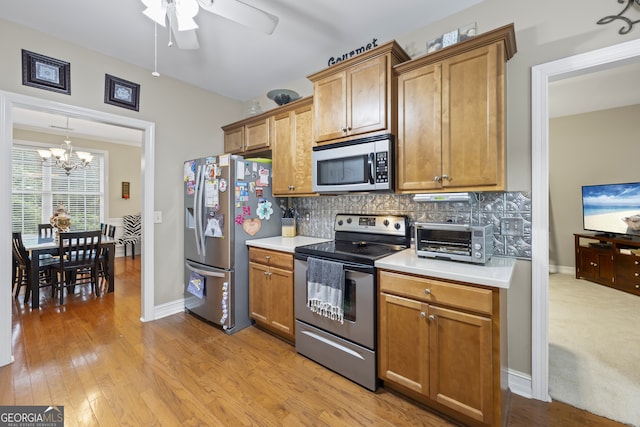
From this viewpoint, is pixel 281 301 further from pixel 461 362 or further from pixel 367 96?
pixel 367 96

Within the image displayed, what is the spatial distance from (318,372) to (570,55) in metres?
2.69

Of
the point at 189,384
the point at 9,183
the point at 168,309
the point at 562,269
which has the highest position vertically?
the point at 9,183

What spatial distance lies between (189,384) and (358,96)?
2.46m

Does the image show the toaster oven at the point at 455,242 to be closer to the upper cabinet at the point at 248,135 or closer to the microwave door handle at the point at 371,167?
the microwave door handle at the point at 371,167

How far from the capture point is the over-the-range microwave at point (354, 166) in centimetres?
203

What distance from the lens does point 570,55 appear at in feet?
5.50

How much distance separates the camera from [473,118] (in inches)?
67.7

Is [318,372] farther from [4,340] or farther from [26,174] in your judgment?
[26,174]

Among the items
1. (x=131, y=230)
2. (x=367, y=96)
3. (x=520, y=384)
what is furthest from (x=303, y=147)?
(x=131, y=230)

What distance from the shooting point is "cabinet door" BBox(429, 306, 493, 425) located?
4.63 ft

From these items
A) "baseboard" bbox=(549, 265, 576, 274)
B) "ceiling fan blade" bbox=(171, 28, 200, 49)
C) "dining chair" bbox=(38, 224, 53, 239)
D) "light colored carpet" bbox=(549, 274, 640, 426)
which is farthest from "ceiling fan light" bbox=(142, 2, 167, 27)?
"baseboard" bbox=(549, 265, 576, 274)

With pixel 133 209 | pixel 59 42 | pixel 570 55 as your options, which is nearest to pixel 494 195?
pixel 570 55

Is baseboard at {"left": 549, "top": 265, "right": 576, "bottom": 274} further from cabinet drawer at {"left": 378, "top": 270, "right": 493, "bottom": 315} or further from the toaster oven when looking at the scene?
cabinet drawer at {"left": 378, "top": 270, "right": 493, "bottom": 315}

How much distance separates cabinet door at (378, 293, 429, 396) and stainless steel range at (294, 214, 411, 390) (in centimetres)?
7
